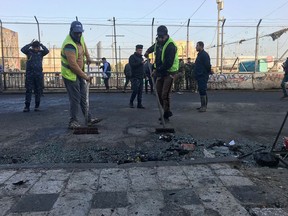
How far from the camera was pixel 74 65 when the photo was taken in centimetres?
598

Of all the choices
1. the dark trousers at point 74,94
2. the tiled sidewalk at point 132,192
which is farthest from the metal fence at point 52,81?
the tiled sidewalk at point 132,192

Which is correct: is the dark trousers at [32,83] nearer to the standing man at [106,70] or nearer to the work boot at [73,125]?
the work boot at [73,125]

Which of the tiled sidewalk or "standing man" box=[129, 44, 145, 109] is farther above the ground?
"standing man" box=[129, 44, 145, 109]

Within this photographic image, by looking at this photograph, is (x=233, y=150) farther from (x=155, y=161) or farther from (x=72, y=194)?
(x=72, y=194)

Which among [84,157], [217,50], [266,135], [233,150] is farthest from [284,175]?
[217,50]

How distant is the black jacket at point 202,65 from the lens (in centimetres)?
886

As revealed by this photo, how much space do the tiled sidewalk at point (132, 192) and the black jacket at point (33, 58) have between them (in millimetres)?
5046

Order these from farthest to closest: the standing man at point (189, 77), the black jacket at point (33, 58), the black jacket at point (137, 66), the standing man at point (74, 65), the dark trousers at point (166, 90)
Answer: the standing man at point (189, 77), the black jacket at point (137, 66), the black jacket at point (33, 58), the dark trousers at point (166, 90), the standing man at point (74, 65)

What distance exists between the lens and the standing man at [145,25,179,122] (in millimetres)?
6570

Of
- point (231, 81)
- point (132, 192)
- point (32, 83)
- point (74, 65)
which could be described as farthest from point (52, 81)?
point (132, 192)

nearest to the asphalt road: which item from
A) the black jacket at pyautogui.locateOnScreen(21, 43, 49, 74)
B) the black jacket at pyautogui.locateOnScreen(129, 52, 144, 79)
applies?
the black jacket at pyautogui.locateOnScreen(129, 52, 144, 79)

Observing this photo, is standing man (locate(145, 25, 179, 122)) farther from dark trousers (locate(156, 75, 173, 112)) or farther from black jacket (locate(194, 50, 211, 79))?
black jacket (locate(194, 50, 211, 79))

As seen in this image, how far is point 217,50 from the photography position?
1920 cm

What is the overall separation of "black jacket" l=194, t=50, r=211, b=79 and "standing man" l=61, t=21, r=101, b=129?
368 cm
